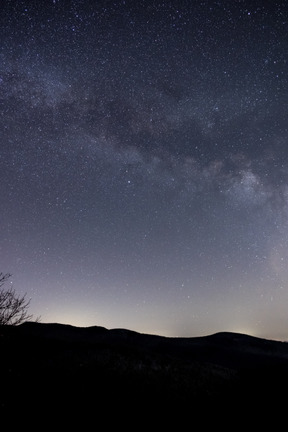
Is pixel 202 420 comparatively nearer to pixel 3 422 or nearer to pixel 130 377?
pixel 130 377

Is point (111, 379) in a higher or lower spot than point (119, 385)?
higher

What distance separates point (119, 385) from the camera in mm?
14211

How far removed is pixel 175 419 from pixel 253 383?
8.61 meters

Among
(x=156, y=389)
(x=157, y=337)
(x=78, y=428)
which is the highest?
(x=157, y=337)

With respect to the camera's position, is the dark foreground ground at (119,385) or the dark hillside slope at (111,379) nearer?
the dark foreground ground at (119,385)

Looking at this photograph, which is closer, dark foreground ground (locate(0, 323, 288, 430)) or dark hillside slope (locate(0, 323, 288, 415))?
dark foreground ground (locate(0, 323, 288, 430))

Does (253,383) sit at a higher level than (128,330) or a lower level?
lower

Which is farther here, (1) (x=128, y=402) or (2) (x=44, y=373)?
(2) (x=44, y=373)

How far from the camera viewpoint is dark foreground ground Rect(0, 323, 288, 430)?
39.2 ft

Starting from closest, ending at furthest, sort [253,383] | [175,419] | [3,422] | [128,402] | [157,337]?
[3,422], [175,419], [128,402], [253,383], [157,337]

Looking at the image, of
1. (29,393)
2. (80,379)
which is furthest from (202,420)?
(29,393)

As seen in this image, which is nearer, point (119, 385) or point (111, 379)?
point (119, 385)

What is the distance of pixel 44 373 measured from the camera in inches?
559

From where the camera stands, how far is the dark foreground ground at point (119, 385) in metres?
12.0
